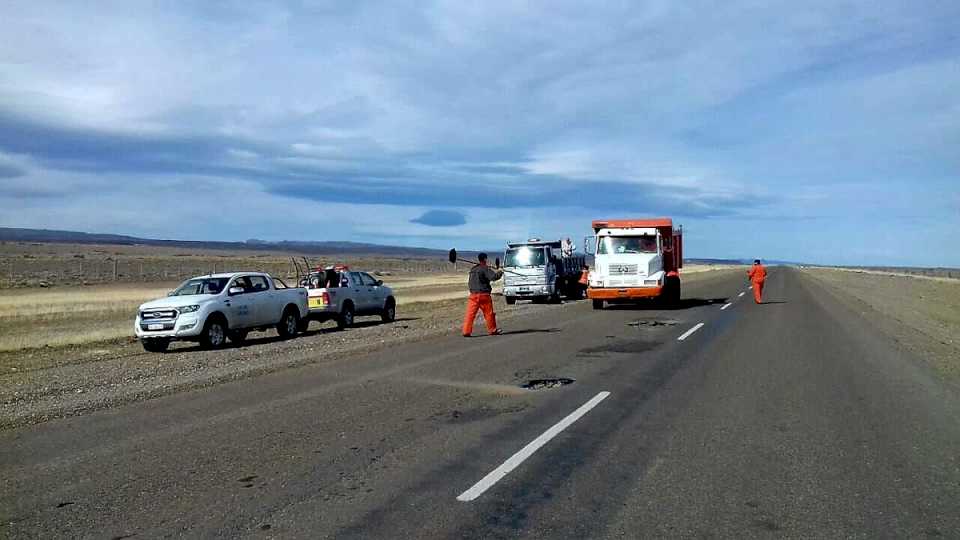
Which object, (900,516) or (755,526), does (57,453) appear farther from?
(900,516)

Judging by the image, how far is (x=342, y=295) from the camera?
24.3 m

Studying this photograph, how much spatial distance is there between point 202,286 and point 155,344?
1.83 metres

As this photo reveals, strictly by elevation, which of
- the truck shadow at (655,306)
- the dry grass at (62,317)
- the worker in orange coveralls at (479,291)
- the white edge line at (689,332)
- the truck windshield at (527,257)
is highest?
the truck windshield at (527,257)

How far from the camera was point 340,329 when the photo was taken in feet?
79.5

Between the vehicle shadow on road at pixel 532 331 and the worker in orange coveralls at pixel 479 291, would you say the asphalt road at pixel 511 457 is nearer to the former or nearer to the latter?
the worker in orange coveralls at pixel 479 291

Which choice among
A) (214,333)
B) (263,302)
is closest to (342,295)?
(263,302)

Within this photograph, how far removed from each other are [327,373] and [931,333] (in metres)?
16.1

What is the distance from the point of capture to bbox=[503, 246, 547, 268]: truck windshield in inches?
1430

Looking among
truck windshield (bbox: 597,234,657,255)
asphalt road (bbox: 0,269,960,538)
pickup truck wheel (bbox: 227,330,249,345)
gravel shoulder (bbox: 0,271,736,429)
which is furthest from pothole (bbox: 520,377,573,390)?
truck windshield (bbox: 597,234,657,255)

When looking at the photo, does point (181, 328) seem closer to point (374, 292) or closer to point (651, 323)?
point (374, 292)

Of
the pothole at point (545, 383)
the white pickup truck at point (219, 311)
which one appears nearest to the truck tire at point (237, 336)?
the white pickup truck at point (219, 311)

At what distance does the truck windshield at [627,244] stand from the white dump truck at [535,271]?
5867 mm

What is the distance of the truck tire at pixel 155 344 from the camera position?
19.6 metres

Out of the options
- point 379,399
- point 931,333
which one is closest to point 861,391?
point 379,399
